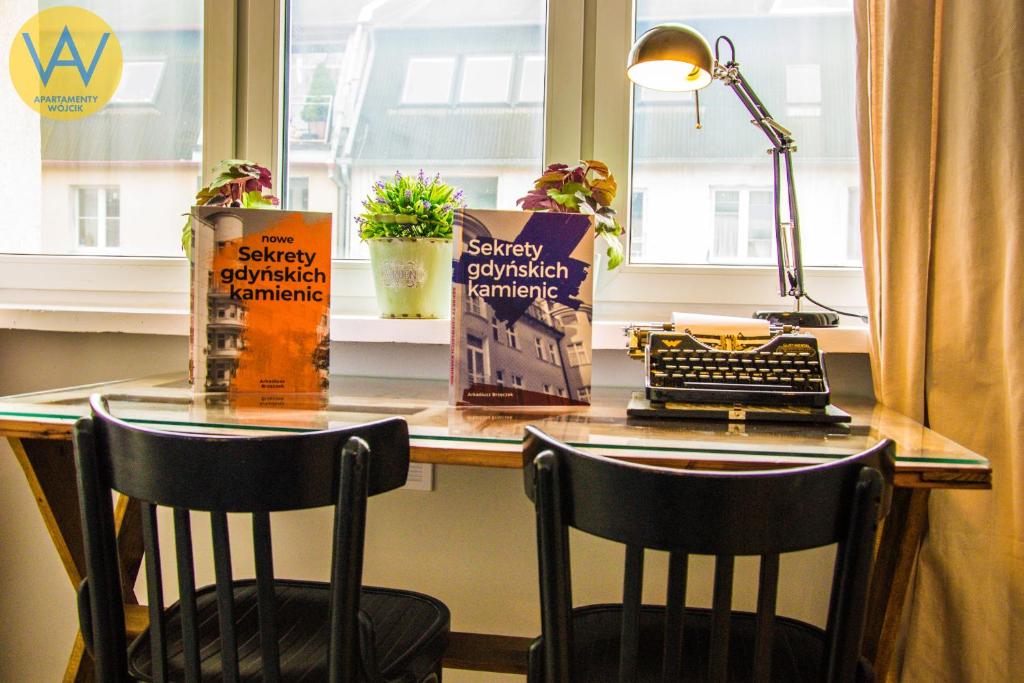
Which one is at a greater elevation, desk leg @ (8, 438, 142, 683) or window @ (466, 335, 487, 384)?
window @ (466, 335, 487, 384)

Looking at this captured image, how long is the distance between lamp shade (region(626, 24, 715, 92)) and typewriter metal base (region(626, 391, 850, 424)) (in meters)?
0.58

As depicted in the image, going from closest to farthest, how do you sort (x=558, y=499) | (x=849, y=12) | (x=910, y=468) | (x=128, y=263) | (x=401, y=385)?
(x=558, y=499) < (x=910, y=468) < (x=401, y=385) < (x=849, y=12) < (x=128, y=263)

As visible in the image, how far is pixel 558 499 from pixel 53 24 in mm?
1863

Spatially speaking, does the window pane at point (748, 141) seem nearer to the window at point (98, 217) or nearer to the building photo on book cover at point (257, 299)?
the building photo on book cover at point (257, 299)

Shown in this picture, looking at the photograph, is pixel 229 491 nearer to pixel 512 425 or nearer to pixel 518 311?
pixel 512 425

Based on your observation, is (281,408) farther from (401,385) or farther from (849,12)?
(849,12)

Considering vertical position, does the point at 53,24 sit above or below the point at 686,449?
above

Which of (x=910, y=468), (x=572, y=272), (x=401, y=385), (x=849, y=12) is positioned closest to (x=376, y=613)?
(x=401, y=385)

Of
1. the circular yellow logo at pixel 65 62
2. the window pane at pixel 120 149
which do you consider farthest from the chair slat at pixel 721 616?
the circular yellow logo at pixel 65 62

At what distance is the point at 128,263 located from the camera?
1.85m

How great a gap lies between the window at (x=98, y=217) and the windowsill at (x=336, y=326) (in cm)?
18

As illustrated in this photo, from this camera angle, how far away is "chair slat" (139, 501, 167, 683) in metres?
0.84

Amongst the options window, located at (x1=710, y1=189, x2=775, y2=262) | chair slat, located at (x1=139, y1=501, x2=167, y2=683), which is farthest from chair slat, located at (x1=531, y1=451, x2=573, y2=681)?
window, located at (x1=710, y1=189, x2=775, y2=262)

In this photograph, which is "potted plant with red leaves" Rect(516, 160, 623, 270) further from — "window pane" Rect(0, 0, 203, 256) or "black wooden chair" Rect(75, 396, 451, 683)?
"window pane" Rect(0, 0, 203, 256)
